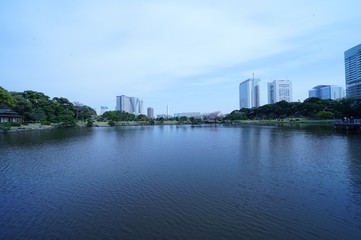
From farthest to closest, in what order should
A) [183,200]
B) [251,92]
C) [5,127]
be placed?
[251,92]
[5,127]
[183,200]

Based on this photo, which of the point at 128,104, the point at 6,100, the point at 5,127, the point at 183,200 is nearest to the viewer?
the point at 183,200

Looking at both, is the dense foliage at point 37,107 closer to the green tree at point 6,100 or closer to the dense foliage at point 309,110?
the green tree at point 6,100

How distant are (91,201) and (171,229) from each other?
11.0ft

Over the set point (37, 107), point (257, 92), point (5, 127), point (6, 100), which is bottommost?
point (5, 127)

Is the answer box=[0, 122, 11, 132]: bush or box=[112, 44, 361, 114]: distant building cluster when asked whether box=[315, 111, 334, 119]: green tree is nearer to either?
box=[112, 44, 361, 114]: distant building cluster

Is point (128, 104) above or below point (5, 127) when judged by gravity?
above

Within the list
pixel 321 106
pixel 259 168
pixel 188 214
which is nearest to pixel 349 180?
pixel 259 168

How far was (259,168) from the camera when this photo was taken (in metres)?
11.7

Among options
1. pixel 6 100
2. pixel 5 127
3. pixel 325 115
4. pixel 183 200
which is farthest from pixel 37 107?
pixel 325 115

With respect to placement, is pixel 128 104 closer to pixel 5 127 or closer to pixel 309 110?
pixel 309 110

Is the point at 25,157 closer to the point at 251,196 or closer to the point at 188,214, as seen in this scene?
the point at 188,214

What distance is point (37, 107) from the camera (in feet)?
171

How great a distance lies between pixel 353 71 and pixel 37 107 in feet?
276

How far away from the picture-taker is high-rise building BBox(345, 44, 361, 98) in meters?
62.2
